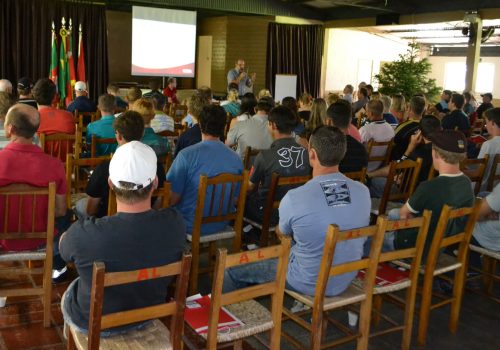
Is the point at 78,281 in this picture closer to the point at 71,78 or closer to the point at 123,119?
the point at 123,119

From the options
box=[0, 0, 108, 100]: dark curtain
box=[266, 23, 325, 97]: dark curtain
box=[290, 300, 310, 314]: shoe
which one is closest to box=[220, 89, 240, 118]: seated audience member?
box=[290, 300, 310, 314]: shoe

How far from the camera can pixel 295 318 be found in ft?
8.45

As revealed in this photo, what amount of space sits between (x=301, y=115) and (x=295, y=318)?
180 inches

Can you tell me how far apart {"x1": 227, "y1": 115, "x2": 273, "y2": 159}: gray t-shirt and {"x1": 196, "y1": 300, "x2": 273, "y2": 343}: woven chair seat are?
2.58 meters

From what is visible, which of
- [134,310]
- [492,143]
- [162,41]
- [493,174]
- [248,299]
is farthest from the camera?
[162,41]

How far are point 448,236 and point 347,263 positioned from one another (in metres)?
0.90

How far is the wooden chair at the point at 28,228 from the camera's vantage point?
2584 mm

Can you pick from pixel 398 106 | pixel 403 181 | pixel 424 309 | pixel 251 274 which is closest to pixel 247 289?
pixel 251 274

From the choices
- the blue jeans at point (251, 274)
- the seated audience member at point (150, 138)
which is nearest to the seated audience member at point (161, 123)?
the seated audience member at point (150, 138)

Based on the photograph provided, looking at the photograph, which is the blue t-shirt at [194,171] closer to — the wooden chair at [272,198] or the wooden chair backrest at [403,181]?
the wooden chair at [272,198]

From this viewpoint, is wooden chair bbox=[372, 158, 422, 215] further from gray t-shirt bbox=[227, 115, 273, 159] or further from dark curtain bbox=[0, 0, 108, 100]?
dark curtain bbox=[0, 0, 108, 100]

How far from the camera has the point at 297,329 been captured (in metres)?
3.08

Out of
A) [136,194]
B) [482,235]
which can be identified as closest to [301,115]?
[482,235]

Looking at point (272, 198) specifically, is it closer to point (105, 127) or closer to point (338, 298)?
→ point (338, 298)
